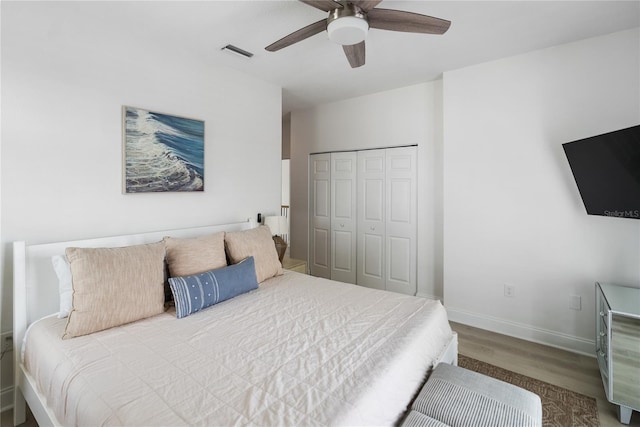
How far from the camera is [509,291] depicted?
9.68ft

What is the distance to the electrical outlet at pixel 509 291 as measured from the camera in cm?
293

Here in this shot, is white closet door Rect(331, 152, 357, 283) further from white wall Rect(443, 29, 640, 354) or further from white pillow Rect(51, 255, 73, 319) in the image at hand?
white pillow Rect(51, 255, 73, 319)

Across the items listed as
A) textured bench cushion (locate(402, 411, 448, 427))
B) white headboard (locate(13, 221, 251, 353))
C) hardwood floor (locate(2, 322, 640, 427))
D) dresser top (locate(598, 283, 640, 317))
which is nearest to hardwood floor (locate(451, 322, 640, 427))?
hardwood floor (locate(2, 322, 640, 427))

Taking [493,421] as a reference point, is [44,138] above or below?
above

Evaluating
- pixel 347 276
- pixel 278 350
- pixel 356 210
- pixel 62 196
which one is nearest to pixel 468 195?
pixel 356 210

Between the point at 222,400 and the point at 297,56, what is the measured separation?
276cm

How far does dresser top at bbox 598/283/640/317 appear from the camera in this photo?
1874 millimetres

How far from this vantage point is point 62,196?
79.4 inches

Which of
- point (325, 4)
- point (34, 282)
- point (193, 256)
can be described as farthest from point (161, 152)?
point (325, 4)

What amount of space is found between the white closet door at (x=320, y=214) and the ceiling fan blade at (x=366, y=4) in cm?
282

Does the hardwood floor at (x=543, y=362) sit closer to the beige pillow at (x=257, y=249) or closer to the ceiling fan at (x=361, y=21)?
the beige pillow at (x=257, y=249)

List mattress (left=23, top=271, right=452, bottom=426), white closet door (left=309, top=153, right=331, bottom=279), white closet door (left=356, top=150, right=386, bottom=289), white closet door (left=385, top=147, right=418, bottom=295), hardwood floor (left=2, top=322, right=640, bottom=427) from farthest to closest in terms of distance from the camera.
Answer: white closet door (left=309, top=153, right=331, bottom=279), white closet door (left=356, top=150, right=386, bottom=289), white closet door (left=385, top=147, right=418, bottom=295), hardwood floor (left=2, top=322, right=640, bottom=427), mattress (left=23, top=271, right=452, bottom=426)

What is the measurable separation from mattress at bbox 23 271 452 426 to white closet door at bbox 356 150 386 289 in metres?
1.99

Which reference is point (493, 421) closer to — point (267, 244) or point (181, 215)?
point (267, 244)
